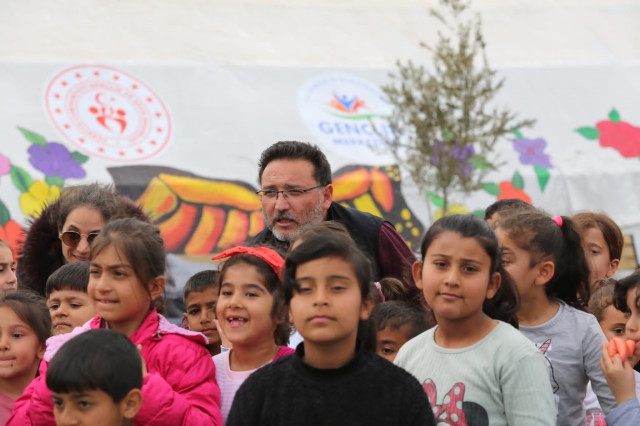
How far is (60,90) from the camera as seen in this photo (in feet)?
38.3

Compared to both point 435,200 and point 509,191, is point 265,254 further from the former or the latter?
point 509,191

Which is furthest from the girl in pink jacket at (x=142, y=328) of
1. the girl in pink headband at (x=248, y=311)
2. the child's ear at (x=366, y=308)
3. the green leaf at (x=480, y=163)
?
the green leaf at (x=480, y=163)

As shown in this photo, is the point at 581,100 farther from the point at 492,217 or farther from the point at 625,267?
the point at 492,217

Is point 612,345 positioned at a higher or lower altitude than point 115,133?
lower

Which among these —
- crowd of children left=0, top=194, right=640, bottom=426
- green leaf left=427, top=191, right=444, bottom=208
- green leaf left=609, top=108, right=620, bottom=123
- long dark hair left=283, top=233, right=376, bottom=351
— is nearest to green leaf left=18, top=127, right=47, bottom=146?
green leaf left=427, top=191, right=444, bottom=208

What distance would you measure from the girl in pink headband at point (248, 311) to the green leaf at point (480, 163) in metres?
9.17

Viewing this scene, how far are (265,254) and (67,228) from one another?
1.64 meters

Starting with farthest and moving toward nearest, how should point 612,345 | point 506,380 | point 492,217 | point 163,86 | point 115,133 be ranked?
point 163,86
point 115,133
point 492,217
point 612,345
point 506,380

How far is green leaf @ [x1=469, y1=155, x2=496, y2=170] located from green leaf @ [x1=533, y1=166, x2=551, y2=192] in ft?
4.01

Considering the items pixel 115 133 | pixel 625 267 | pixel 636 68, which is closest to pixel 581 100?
pixel 636 68

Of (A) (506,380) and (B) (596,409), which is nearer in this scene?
(A) (506,380)

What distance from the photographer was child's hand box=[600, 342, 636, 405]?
3.20 m

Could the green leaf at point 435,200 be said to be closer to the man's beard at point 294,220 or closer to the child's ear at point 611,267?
the child's ear at point 611,267

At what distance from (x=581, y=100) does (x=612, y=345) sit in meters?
11.7
